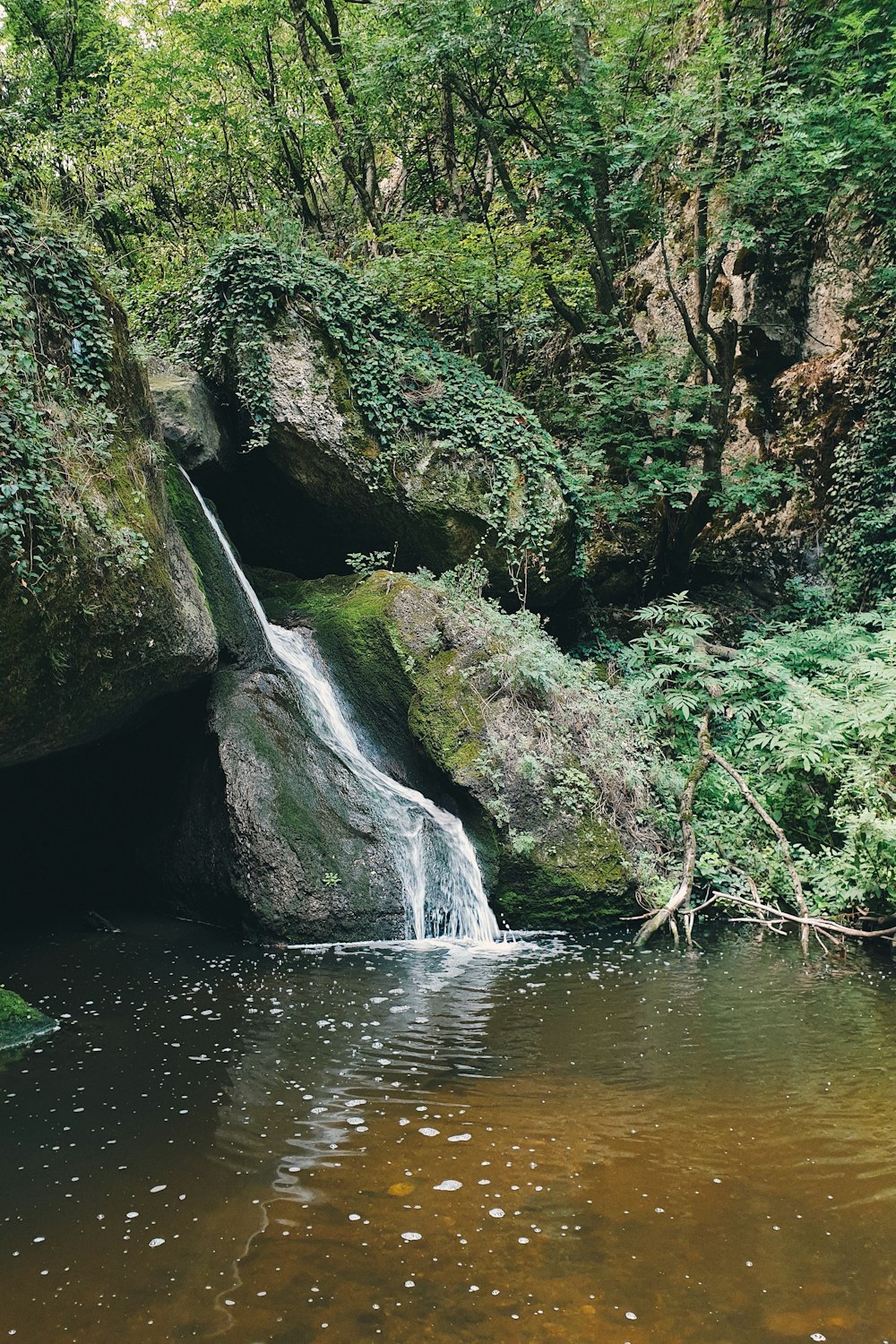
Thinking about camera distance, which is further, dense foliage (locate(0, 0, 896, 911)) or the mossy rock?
dense foliage (locate(0, 0, 896, 911))

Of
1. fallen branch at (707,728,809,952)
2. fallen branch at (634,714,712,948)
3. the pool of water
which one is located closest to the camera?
the pool of water

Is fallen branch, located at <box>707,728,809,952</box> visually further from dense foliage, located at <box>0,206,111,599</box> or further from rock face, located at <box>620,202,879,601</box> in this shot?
dense foliage, located at <box>0,206,111,599</box>

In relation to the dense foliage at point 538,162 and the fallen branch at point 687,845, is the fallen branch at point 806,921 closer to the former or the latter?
the fallen branch at point 687,845

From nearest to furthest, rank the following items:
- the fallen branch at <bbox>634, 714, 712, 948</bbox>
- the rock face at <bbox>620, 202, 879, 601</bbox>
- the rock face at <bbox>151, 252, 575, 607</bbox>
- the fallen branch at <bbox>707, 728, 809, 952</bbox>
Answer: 1. the fallen branch at <bbox>634, 714, 712, 948</bbox>
2. the fallen branch at <bbox>707, 728, 809, 952</bbox>
3. the rock face at <bbox>151, 252, 575, 607</bbox>
4. the rock face at <bbox>620, 202, 879, 601</bbox>

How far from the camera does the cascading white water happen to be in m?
8.09

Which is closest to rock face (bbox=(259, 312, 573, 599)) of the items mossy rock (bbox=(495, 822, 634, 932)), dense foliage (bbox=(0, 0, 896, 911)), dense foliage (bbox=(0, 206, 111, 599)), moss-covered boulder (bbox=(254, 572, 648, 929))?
dense foliage (bbox=(0, 0, 896, 911))

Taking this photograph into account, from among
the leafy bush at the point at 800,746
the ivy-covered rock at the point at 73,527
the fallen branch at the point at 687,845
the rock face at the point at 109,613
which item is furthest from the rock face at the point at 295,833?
the leafy bush at the point at 800,746

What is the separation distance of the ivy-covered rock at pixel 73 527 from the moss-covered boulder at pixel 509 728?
2415mm

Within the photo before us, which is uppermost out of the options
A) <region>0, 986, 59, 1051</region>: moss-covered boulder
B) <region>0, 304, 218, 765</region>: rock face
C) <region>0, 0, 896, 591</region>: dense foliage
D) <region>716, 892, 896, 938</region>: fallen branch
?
<region>0, 0, 896, 591</region>: dense foliage

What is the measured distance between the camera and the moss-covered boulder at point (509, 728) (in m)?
8.28

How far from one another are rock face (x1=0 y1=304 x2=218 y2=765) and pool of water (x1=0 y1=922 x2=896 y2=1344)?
83.8 inches

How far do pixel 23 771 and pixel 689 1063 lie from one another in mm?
7301

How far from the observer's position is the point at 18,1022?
5480 millimetres

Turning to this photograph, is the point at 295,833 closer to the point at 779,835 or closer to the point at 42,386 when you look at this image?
the point at 42,386
